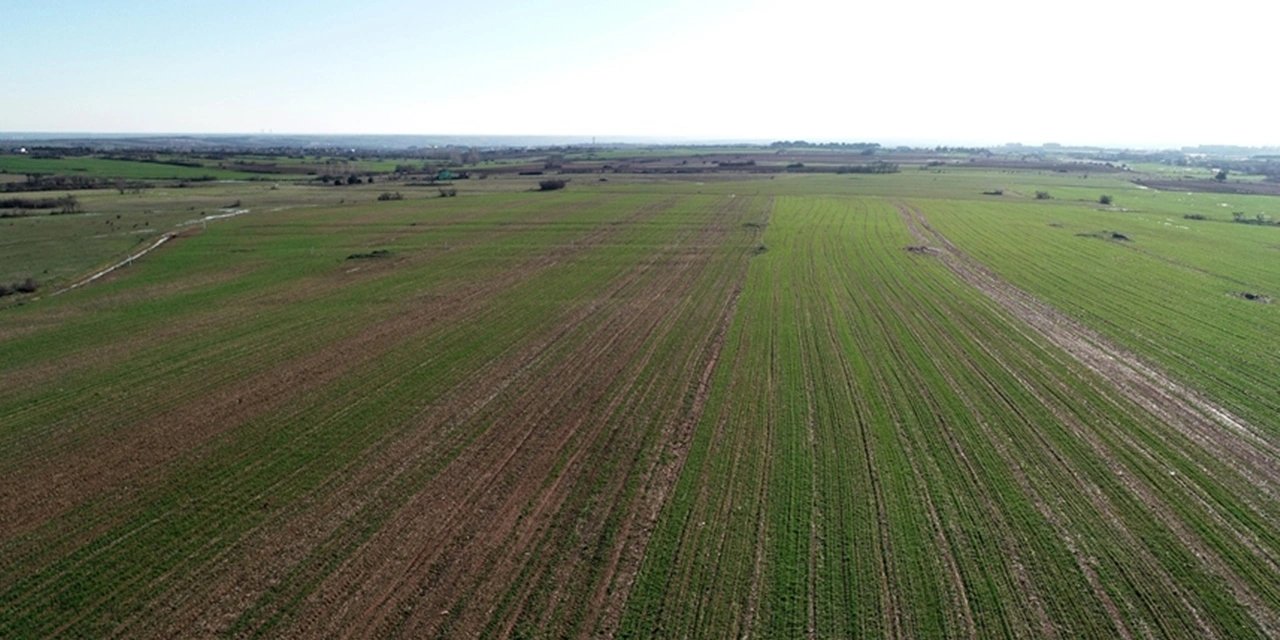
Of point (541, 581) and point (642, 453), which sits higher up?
point (642, 453)

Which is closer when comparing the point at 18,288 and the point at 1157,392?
the point at 1157,392

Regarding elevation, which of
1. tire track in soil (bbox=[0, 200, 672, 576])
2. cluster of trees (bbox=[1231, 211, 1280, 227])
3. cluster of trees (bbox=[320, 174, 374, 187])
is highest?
cluster of trees (bbox=[320, 174, 374, 187])

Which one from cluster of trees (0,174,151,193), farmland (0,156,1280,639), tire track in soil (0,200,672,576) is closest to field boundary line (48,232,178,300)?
farmland (0,156,1280,639)

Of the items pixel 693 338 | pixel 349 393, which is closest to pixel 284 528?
pixel 349 393

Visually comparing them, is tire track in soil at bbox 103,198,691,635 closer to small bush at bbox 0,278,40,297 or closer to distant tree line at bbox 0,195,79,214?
small bush at bbox 0,278,40,297

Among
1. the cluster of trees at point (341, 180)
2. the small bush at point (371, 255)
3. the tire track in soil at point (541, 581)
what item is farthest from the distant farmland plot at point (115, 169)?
the tire track in soil at point (541, 581)

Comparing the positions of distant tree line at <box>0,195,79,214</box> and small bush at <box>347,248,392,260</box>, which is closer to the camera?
small bush at <box>347,248,392,260</box>

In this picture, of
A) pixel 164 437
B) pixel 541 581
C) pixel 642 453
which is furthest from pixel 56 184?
pixel 541 581

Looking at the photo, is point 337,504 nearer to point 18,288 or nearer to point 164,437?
point 164,437
